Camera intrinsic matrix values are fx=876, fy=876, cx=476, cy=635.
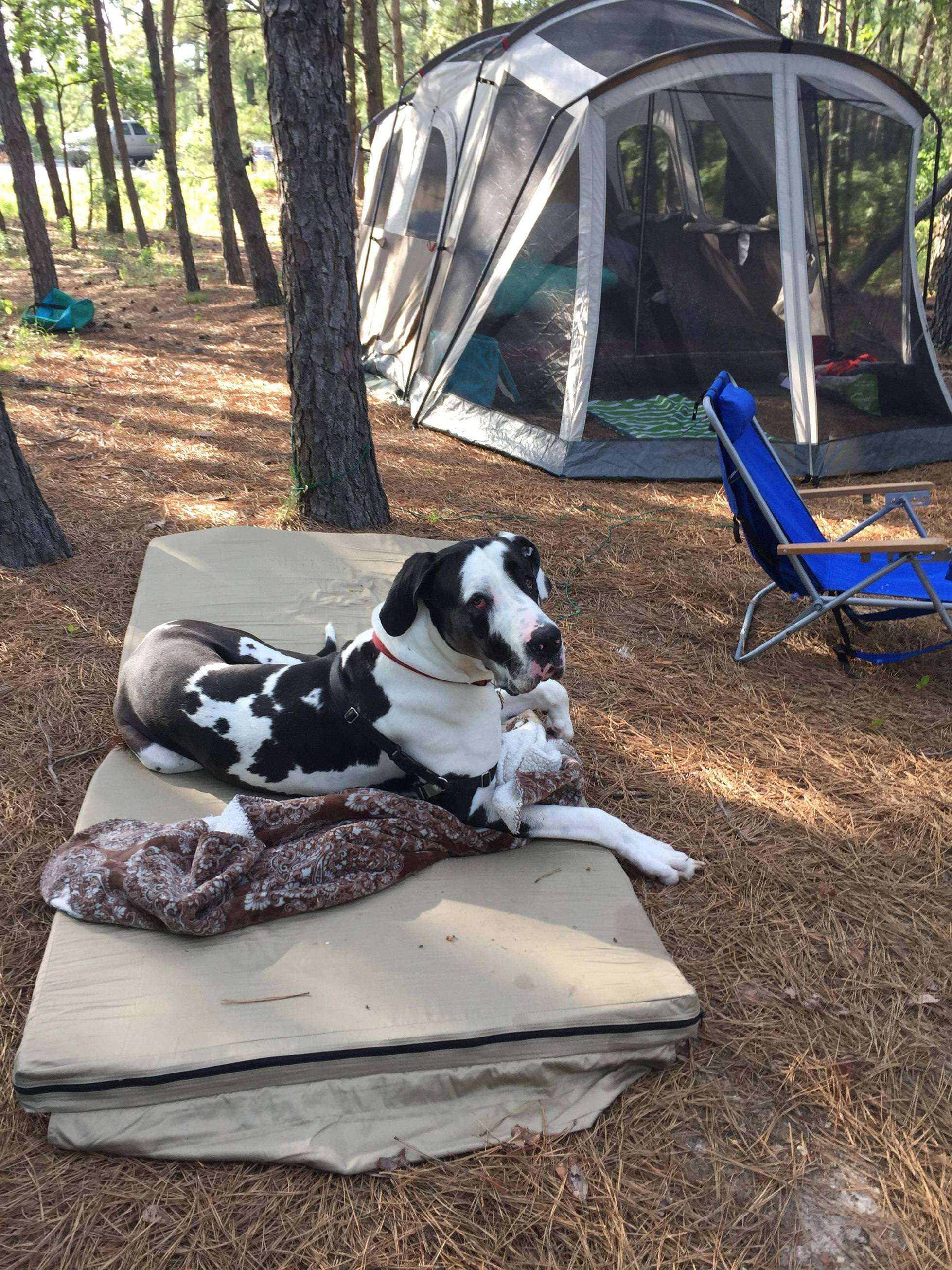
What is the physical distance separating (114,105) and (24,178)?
20.4 ft

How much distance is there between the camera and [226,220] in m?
12.5

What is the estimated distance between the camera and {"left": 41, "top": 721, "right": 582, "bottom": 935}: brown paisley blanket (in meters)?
2.31

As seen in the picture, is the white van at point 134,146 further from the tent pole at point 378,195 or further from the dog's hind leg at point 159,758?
the dog's hind leg at point 159,758

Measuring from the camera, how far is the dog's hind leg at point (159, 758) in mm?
2902

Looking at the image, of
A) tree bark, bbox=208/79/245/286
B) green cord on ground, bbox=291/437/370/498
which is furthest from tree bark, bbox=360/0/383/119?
green cord on ground, bbox=291/437/370/498

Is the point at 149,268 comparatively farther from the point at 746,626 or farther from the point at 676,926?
the point at 676,926

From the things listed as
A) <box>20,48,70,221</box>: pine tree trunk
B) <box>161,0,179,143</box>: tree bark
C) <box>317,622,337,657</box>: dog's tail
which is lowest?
<box>317,622,337,657</box>: dog's tail

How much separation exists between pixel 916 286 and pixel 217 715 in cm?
606

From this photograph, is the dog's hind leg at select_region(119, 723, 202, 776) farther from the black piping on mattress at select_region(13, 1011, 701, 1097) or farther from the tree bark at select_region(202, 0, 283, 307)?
the tree bark at select_region(202, 0, 283, 307)

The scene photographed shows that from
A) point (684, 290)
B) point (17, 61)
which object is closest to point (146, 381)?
point (684, 290)

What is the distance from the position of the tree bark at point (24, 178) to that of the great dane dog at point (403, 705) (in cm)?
848

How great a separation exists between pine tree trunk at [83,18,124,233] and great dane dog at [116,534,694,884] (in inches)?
589

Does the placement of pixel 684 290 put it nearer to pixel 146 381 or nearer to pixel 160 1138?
pixel 146 381

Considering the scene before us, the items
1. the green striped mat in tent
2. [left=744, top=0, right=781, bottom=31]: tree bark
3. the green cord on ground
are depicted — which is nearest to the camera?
the green cord on ground
